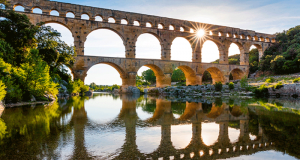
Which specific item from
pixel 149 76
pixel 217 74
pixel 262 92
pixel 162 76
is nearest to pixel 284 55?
pixel 217 74

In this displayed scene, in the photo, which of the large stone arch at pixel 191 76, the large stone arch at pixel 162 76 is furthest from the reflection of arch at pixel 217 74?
the large stone arch at pixel 162 76

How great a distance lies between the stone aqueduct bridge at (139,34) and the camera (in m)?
24.0

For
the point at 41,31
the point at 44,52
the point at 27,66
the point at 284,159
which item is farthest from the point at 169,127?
the point at 41,31

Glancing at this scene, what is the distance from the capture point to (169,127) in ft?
18.6

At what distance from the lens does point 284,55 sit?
99.0 ft

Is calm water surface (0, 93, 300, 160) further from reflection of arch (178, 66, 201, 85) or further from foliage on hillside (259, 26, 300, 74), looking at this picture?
Answer: foliage on hillside (259, 26, 300, 74)

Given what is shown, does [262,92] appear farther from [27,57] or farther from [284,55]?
[27,57]

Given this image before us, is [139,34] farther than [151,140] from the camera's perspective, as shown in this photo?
Yes

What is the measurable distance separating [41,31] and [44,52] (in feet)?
7.76

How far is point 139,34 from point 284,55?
19592 millimetres

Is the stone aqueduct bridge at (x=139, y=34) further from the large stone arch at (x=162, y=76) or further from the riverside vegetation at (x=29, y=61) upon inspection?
the riverside vegetation at (x=29, y=61)

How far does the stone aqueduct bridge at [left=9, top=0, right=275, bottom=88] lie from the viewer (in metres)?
24.0

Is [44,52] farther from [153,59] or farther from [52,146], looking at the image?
[52,146]

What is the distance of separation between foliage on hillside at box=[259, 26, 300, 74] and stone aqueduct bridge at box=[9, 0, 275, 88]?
217 centimetres
